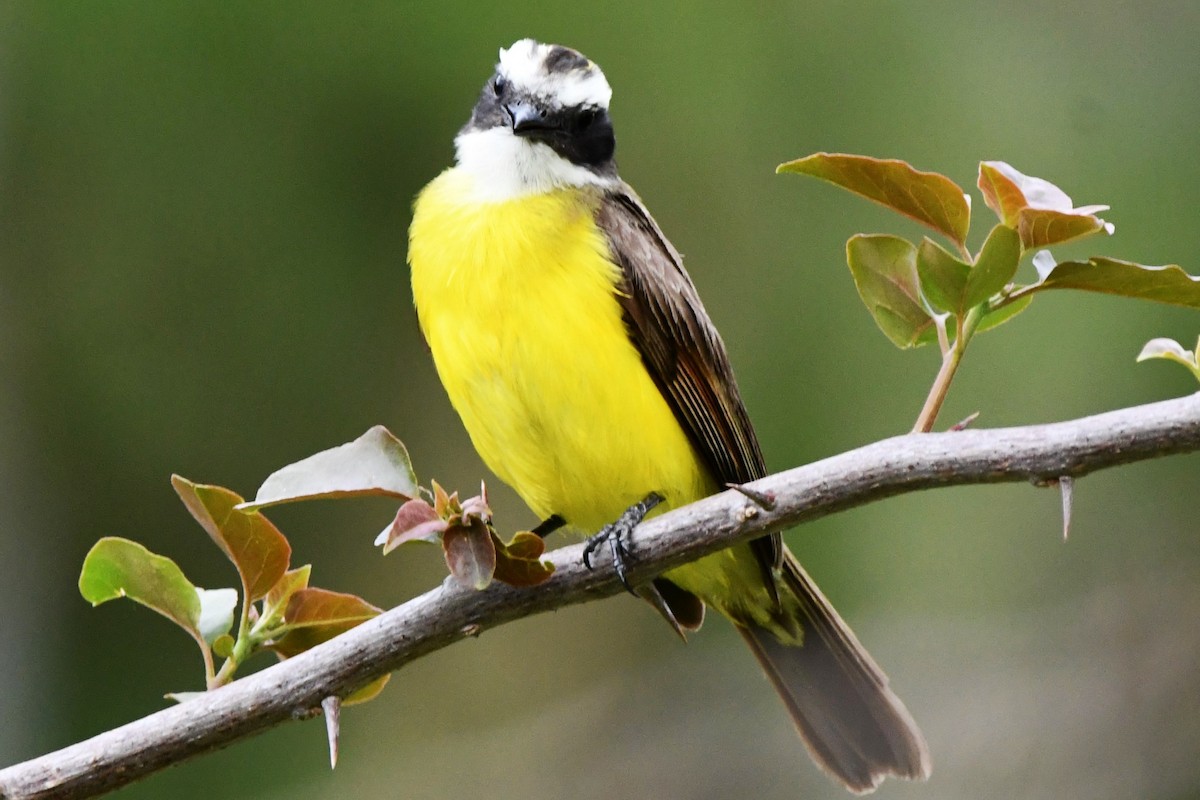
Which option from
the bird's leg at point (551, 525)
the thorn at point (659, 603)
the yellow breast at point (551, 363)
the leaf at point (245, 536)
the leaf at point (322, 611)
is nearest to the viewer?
the leaf at point (245, 536)

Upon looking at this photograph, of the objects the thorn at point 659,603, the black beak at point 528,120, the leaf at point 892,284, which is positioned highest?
the black beak at point 528,120

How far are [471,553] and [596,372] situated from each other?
1123 mm

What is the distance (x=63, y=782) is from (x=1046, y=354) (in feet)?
16.9

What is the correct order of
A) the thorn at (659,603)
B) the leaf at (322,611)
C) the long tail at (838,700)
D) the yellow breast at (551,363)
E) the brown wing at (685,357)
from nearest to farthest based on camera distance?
the leaf at (322,611) → the thorn at (659,603) → the yellow breast at (551,363) → the brown wing at (685,357) → the long tail at (838,700)

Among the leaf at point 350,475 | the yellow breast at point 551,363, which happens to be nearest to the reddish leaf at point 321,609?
the leaf at point 350,475

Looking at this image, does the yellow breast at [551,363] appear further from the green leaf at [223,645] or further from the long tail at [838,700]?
the green leaf at [223,645]

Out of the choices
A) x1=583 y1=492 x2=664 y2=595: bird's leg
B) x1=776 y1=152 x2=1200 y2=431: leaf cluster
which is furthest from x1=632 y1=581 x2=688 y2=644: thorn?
x1=776 y1=152 x2=1200 y2=431: leaf cluster

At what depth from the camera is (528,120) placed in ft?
12.1

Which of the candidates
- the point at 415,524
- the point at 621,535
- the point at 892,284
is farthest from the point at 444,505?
the point at 892,284

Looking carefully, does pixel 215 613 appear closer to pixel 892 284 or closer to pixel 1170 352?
pixel 892 284

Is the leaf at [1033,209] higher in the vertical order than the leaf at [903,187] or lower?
lower

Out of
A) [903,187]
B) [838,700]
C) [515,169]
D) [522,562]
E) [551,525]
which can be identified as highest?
[515,169]

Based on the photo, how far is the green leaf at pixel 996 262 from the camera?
7.38ft

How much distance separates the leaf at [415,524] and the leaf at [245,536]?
0.90 ft
